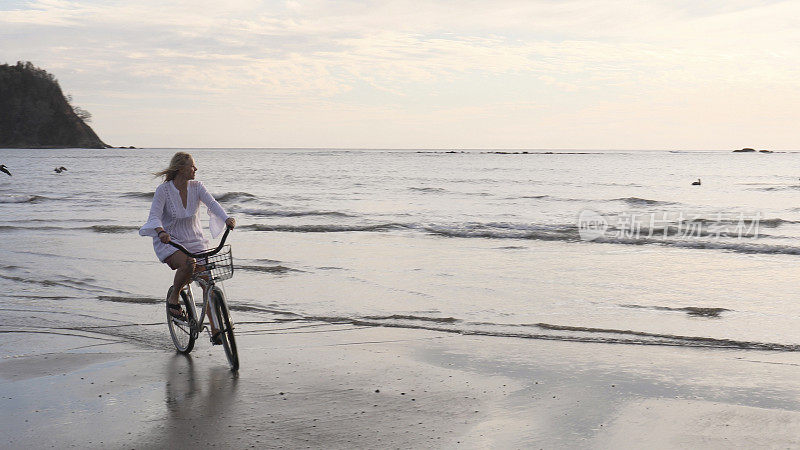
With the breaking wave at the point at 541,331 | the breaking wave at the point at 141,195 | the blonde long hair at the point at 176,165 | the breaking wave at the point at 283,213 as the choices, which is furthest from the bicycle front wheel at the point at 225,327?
the breaking wave at the point at 141,195

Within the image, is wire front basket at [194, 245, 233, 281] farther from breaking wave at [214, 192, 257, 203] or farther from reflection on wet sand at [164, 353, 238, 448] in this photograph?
breaking wave at [214, 192, 257, 203]

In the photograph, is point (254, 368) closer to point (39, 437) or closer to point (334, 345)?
point (334, 345)

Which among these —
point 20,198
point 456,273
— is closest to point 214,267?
point 456,273

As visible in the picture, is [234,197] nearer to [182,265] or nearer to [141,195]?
[141,195]

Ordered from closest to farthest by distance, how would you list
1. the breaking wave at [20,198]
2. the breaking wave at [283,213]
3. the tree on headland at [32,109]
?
the breaking wave at [283,213]
the breaking wave at [20,198]
the tree on headland at [32,109]

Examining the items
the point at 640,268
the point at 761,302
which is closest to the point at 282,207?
the point at 640,268

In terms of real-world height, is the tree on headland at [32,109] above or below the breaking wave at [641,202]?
above

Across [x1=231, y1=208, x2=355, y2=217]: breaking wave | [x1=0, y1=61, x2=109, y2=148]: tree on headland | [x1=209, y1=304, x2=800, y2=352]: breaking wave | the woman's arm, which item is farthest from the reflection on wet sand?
[x1=0, y1=61, x2=109, y2=148]: tree on headland

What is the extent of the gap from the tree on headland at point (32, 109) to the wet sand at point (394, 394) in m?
167

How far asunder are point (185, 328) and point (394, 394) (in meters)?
2.44

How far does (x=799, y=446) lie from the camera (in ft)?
15.0

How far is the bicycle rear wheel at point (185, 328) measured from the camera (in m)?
6.92

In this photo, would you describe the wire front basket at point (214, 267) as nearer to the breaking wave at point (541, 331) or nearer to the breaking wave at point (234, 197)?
the breaking wave at point (541, 331)

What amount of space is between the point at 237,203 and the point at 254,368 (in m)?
28.5
